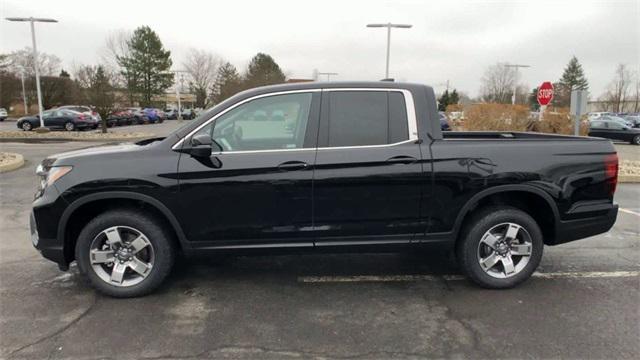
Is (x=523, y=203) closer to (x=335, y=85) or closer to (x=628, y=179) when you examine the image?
(x=335, y=85)

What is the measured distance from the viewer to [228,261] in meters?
4.84

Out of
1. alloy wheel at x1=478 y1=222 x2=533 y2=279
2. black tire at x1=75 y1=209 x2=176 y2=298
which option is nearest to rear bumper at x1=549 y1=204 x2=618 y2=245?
alloy wheel at x1=478 y1=222 x2=533 y2=279

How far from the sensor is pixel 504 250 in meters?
4.11

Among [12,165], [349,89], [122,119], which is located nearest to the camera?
[349,89]

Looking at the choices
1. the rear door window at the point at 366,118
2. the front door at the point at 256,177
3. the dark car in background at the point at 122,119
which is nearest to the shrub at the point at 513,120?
the rear door window at the point at 366,118

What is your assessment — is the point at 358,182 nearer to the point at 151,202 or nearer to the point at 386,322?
the point at 386,322

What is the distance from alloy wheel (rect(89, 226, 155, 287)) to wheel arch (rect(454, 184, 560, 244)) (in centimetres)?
276

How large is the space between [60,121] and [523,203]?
1121 inches

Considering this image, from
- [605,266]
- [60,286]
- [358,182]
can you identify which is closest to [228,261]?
[60,286]

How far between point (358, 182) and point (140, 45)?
209ft

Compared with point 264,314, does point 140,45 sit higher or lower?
higher

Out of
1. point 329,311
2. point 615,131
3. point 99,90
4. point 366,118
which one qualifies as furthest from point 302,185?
point 615,131

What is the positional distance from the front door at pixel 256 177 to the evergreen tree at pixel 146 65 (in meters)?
59.2

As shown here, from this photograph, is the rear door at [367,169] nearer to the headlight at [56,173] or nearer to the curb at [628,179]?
the headlight at [56,173]
